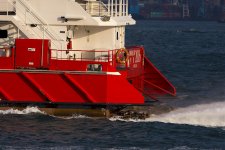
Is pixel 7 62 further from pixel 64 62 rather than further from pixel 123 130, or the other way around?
pixel 123 130

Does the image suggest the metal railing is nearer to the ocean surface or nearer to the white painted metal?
the white painted metal

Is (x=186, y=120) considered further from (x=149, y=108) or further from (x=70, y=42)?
(x=70, y=42)

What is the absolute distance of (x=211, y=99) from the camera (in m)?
39.4

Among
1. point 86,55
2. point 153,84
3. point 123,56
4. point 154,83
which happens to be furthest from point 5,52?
point 154,83

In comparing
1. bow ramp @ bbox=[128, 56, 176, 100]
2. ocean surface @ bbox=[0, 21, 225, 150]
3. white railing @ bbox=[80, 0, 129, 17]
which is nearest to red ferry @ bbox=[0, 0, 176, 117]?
white railing @ bbox=[80, 0, 129, 17]

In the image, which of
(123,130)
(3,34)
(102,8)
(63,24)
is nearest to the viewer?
(123,130)

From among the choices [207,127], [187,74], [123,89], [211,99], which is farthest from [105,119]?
[187,74]

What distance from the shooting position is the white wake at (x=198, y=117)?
107ft

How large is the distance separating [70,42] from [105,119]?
3270 millimetres

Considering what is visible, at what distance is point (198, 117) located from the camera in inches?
1310

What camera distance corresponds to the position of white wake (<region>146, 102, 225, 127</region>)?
32.8 meters

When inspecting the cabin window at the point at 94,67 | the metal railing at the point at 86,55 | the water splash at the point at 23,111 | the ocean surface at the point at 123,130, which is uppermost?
the metal railing at the point at 86,55

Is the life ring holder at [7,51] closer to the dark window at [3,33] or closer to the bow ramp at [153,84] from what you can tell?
the dark window at [3,33]

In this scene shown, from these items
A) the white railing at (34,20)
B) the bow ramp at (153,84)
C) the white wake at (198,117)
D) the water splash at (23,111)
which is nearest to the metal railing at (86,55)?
the white railing at (34,20)
